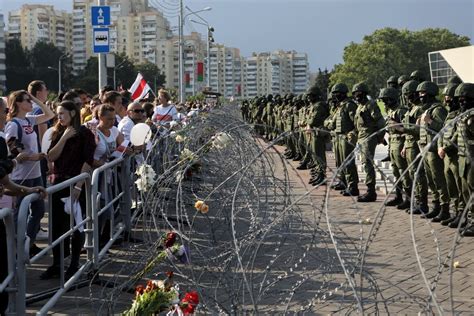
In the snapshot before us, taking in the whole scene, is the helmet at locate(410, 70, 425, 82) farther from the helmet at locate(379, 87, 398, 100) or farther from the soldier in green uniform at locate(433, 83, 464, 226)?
the soldier in green uniform at locate(433, 83, 464, 226)

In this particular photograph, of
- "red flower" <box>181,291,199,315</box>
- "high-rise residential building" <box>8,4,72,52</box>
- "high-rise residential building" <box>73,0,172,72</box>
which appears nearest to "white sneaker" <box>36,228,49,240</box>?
"red flower" <box>181,291,199,315</box>

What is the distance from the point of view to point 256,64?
166 meters

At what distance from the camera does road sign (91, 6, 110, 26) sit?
16.1 meters

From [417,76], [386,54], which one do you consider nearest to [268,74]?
[386,54]

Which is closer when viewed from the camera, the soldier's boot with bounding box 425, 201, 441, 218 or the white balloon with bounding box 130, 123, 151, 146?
the white balloon with bounding box 130, 123, 151, 146

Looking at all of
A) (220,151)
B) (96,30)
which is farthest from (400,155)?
(96,30)

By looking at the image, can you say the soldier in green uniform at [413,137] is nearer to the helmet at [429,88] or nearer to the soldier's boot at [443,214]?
the helmet at [429,88]

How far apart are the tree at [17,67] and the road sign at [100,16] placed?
8187 cm

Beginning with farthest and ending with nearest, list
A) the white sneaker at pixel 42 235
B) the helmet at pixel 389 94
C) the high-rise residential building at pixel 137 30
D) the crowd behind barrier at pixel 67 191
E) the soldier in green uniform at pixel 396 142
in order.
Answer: the high-rise residential building at pixel 137 30 < the helmet at pixel 389 94 < the soldier in green uniform at pixel 396 142 < the white sneaker at pixel 42 235 < the crowd behind barrier at pixel 67 191

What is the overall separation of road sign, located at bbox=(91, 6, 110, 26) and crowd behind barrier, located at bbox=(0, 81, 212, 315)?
7.04 m

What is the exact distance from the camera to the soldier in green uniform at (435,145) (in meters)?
9.96

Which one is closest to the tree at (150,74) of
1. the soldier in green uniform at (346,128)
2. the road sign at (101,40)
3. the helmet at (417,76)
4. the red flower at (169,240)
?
the road sign at (101,40)

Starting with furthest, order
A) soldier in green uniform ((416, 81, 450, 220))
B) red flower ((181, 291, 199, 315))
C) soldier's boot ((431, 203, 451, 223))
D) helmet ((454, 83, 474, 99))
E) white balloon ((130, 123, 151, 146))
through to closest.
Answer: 1. soldier's boot ((431, 203, 451, 223))
2. soldier in green uniform ((416, 81, 450, 220))
3. helmet ((454, 83, 474, 99))
4. white balloon ((130, 123, 151, 146))
5. red flower ((181, 291, 199, 315))

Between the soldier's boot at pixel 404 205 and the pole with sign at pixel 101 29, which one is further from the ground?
the pole with sign at pixel 101 29
